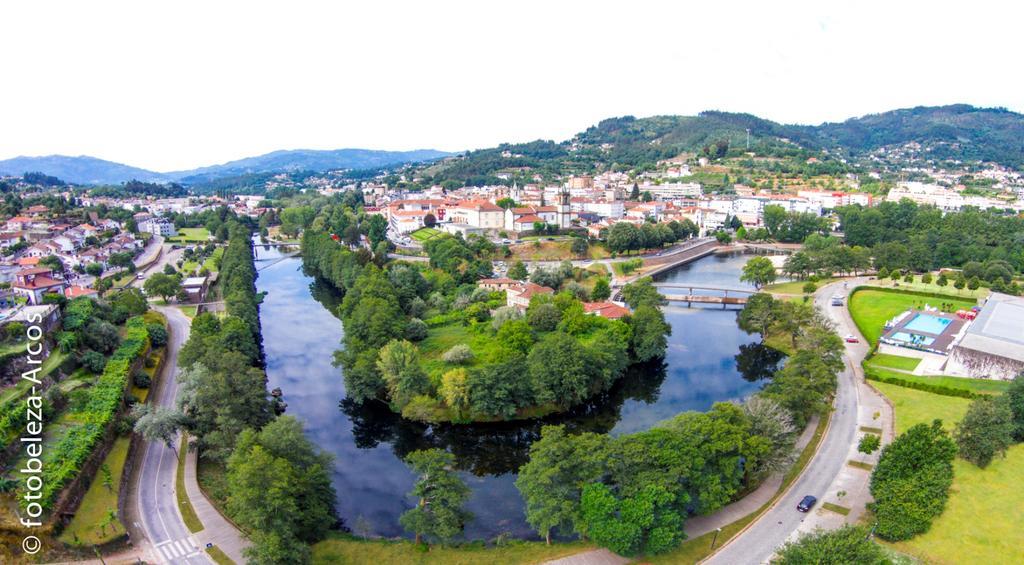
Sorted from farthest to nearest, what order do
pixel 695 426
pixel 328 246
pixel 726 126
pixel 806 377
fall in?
pixel 726 126
pixel 328 246
pixel 806 377
pixel 695 426

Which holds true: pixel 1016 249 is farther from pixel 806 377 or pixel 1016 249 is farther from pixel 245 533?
pixel 245 533

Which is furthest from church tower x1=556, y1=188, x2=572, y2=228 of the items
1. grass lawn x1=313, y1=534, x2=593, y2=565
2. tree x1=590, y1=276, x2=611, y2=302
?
grass lawn x1=313, y1=534, x2=593, y2=565

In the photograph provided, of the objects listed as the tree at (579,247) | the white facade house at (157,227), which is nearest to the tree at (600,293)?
the tree at (579,247)

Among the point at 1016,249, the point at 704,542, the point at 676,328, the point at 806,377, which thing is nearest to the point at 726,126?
the point at 1016,249

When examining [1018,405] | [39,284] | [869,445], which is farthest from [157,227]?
[1018,405]

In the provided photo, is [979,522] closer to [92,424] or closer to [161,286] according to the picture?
[92,424]

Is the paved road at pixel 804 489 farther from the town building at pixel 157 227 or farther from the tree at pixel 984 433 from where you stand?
the town building at pixel 157 227
